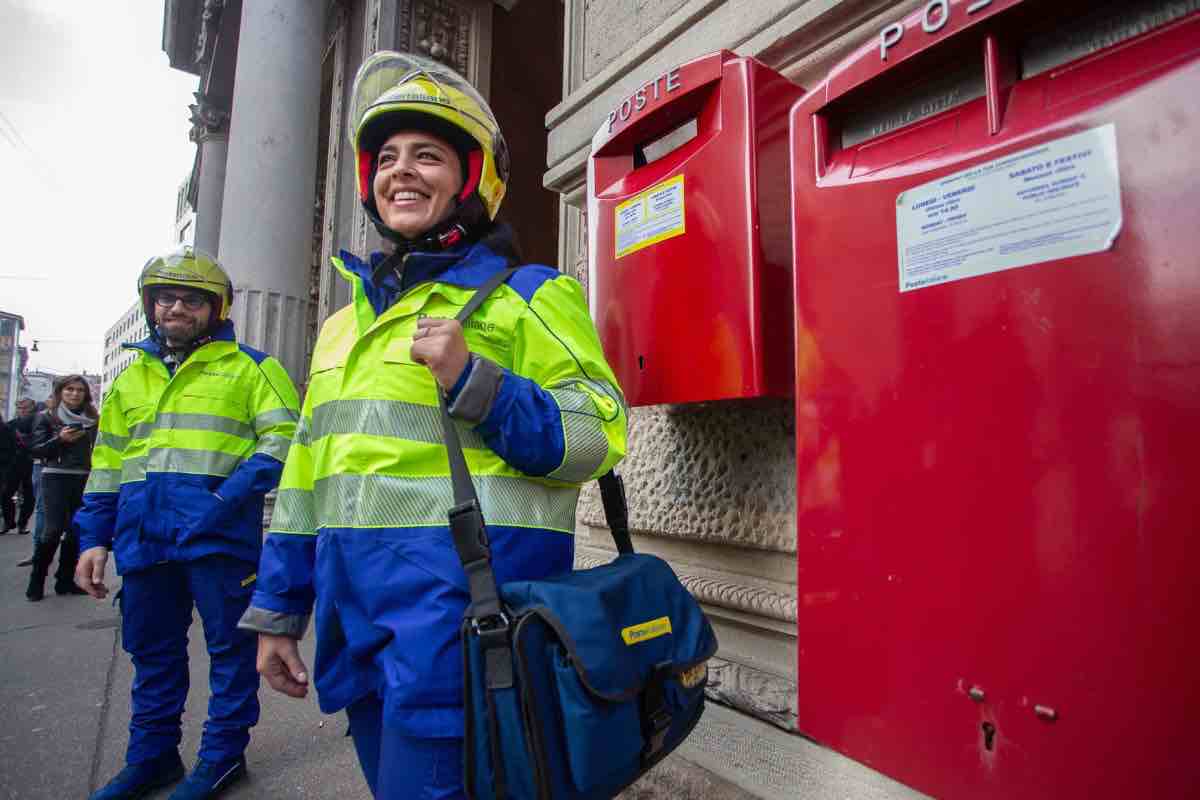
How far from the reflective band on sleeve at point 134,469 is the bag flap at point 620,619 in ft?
6.76

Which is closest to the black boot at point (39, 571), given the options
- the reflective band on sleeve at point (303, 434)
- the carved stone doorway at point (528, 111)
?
the carved stone doorway at point (528, 111)

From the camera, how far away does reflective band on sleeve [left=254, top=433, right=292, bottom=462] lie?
2.35 meters

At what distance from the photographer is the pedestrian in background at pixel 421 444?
3.48ft

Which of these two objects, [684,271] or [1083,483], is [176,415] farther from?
[1083,483]

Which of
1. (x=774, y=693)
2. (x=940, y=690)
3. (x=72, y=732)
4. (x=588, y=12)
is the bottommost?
(x=72, y=732)

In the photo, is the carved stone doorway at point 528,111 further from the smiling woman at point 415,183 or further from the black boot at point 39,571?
the smiling woman at point 415,183

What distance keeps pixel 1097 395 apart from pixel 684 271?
77 centimetres

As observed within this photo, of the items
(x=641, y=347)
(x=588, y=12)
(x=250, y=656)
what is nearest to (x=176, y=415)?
(x=250, y=656)

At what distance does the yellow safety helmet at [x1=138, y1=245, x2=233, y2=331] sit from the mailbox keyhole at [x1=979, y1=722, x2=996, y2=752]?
8.96 feet

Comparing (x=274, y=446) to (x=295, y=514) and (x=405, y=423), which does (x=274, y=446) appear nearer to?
(x=295, y=514)

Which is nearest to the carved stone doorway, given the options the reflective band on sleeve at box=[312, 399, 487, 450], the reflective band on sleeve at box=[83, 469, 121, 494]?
the reflective band on sleeve at box=[83, 469, 121, 494]

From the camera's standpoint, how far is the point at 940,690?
0.82m

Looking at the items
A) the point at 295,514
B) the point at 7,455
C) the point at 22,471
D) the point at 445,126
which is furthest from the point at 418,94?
the point at 22,471

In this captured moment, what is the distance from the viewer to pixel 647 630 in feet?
3.58
